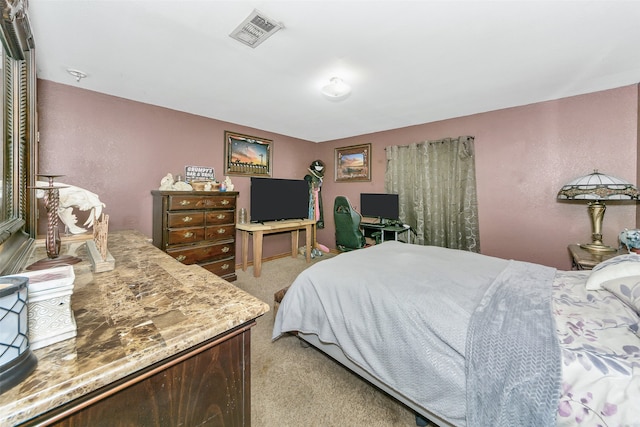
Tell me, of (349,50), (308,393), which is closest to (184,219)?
(308,393)

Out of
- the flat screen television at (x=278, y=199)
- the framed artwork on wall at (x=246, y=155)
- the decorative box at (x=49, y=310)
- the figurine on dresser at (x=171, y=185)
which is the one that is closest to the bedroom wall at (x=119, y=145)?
the framed artwork on wall at (x=246, y=155)

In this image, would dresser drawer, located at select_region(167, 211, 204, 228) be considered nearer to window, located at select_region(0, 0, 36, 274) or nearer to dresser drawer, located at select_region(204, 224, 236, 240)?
dresser drawer, located at select_region(204, 224, 236, 240)

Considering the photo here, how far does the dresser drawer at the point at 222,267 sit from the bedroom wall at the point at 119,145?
900 millimetres

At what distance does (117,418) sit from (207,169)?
3524 millimetres

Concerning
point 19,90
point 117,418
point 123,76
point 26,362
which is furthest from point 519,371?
point 123,76

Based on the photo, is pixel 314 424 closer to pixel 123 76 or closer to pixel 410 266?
pixel 410 266

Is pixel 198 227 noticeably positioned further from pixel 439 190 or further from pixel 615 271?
pixel 615 271

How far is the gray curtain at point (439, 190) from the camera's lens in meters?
3.42

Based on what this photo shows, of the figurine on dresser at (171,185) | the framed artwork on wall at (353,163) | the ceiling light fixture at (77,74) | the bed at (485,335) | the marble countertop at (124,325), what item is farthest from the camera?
the framed artwork on wall at (353,163)

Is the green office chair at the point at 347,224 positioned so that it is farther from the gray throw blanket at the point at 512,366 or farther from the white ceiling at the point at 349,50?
the gray throw blanket at the point at 512,366

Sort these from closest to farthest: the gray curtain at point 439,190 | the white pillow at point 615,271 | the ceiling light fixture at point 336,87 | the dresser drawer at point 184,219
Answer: the white pillow at point 615,271
the ceiling light fixture at point 336,87
the dresser drawer at point 184,219
the gray curtain at point 439,190

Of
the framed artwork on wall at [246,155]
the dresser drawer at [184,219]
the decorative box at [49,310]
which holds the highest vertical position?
the framed artwork on wall at [246,155]

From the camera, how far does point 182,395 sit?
63cm

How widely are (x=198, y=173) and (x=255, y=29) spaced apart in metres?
2.40
